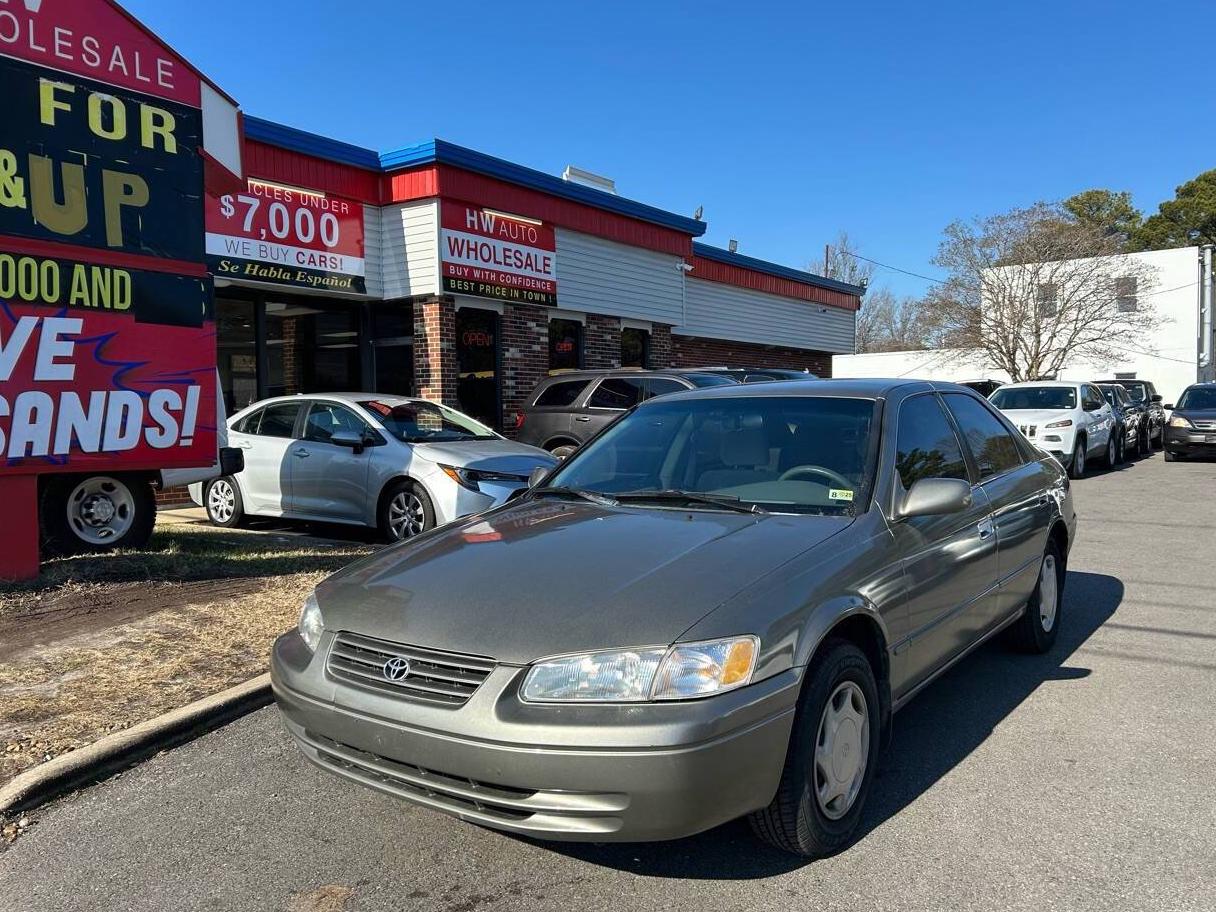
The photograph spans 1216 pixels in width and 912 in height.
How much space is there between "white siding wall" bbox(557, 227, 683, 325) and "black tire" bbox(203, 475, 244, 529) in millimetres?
6947

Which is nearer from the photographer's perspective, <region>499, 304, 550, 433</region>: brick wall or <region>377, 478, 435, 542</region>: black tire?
<region>377, 478, 435, 542</region>: black tire

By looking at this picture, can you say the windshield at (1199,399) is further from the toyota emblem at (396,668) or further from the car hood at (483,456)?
the toyota emblem at (396,668)

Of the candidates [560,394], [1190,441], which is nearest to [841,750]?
[560,394]

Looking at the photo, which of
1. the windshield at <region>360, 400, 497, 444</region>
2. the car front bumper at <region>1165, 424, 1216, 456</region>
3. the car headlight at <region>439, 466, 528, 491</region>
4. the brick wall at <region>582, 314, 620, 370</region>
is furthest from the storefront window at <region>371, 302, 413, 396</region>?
the car front bumper at <region>1165, 424, 1216, 456</region>

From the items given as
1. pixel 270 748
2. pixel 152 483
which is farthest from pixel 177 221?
pixel 270 748

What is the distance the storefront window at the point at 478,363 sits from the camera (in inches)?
544

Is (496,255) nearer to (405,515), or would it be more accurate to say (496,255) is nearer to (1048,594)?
(405,515)

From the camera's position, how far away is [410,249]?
43.0 ft

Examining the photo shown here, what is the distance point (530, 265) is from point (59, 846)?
39.8 ft

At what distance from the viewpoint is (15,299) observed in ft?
21.1

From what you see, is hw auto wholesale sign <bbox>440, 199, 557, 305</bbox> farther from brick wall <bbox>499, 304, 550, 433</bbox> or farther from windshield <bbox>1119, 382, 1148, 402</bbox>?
windshield <bbox>1119, 382, 1148, 402</bbox>

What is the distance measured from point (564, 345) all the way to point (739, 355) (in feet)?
24.1

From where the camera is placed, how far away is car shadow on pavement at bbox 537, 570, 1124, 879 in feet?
9.87

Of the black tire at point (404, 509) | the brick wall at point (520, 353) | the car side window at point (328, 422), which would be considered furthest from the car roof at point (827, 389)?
the brick wall at point (520, 353)
